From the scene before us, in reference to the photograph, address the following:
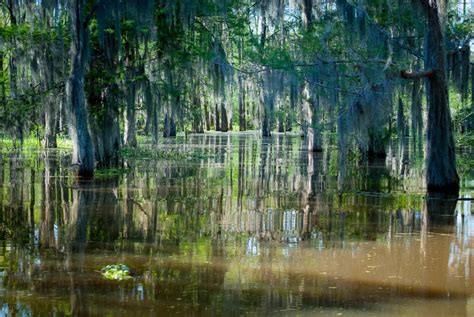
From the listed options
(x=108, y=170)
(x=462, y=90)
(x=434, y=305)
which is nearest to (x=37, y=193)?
(x=108, y=170)

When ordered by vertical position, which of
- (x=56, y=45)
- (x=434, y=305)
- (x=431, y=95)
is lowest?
(x=434, y=305)

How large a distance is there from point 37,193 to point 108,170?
457 cm

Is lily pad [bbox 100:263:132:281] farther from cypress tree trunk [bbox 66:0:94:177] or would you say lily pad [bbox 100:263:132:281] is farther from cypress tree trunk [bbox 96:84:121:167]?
cypress tree trunk [bbox 96:84:121:167]

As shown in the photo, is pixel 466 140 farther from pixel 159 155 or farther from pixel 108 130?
pixel 108 130

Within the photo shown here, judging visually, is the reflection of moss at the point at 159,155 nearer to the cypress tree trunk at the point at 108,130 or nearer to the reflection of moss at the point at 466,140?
the cypress tree trunk at the point at 108,130

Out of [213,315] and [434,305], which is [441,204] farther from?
[213,315]

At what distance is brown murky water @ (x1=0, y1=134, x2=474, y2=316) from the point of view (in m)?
5.95

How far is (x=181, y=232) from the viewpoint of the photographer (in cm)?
916

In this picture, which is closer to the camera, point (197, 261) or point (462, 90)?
point (197, 261)

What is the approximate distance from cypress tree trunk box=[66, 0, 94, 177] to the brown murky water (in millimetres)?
612

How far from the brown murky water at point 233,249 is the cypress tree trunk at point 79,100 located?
61cm

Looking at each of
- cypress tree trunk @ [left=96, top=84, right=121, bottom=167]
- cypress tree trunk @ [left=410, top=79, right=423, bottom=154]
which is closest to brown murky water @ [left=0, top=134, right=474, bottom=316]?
cypress tree trunk @ [left=410, top=79, right=423, bottom=154]

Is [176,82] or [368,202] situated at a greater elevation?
[176,82]

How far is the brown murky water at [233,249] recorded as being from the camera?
19.5ft
